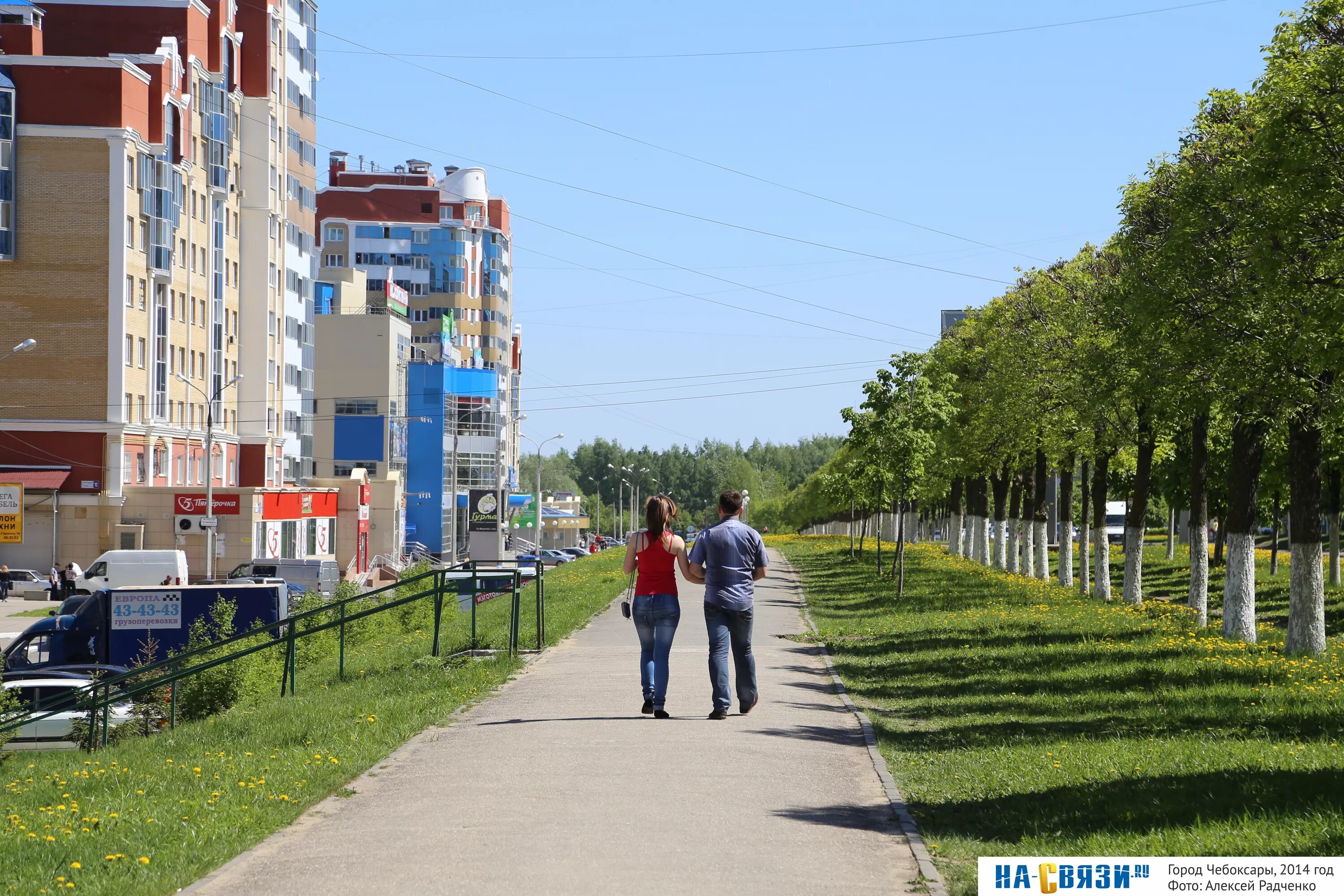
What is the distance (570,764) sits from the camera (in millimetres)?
10312

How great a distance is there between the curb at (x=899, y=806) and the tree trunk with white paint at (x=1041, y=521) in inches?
1070

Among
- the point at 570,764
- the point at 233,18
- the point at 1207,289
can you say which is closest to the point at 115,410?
the point at 233,18

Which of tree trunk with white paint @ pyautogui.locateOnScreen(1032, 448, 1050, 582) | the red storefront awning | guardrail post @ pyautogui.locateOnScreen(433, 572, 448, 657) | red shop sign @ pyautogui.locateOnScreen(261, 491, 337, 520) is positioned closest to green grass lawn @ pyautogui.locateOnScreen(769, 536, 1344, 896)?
guardrail post @ pyautogui.locateOnScreen(433, 572, 448, 657)

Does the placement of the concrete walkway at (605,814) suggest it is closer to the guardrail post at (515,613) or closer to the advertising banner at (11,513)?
the guardrail post at (515,613)

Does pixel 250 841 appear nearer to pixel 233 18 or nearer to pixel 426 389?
pixel 233 18

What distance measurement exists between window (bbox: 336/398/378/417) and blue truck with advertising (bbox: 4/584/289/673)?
7113cm

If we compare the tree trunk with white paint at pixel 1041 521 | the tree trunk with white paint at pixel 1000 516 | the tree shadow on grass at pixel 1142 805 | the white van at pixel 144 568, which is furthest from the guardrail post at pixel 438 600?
the tree trunk with white paint at pixel 1000 516

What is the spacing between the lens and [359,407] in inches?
3994

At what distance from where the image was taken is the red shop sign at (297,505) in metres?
65.5

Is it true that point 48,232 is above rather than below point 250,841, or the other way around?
above

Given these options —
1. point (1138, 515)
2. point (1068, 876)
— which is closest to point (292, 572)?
point (1138, 515)

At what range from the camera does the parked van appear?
49938mm

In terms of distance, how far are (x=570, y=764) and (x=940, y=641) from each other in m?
14.6

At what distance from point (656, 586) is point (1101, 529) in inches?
1006
